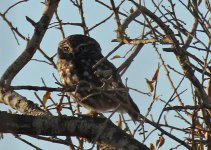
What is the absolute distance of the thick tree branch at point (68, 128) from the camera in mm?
3129

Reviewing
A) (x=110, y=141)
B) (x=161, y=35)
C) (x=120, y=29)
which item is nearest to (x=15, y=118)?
(x=110, y=141)

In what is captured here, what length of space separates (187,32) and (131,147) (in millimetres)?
834

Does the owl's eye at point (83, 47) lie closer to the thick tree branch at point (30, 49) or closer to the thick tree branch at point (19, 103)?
the thick tree branch at point (19, 103)

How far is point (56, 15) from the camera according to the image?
4566 millimetres

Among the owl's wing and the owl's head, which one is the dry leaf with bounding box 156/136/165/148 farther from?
the owl's head

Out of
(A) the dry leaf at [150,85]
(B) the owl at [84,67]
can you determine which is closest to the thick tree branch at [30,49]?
(A) the dry leaf at [150,85]

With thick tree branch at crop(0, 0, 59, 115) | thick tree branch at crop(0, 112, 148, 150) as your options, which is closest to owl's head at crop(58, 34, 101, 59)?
thick tree branch at crop(0, 0, 59, 115)

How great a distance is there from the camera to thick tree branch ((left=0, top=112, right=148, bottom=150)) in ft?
10.3

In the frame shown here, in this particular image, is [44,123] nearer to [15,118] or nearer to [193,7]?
[15,118]

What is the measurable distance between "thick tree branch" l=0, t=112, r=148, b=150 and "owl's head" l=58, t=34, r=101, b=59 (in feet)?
8.75

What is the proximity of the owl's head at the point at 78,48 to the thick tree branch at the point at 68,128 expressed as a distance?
2666mm

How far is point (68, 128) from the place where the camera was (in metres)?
3.26

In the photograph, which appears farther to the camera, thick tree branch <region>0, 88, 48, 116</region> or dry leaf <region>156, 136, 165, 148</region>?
dry leaf <region>156, 136, 165, 148</region>

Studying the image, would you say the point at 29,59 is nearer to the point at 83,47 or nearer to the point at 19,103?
the point at 19,103
